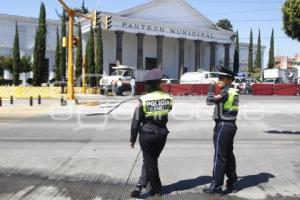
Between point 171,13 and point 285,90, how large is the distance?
76.4ft

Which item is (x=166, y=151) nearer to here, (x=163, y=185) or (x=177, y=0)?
(x=163, y=185)

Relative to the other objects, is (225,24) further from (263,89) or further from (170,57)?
(263,89)

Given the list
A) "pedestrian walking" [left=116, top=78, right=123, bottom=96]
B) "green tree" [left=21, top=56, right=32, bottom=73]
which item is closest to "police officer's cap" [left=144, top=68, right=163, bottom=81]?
"pedestrian walking" [left=116, top=78, right=123, bottom=96]

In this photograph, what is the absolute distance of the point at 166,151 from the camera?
10.7 m

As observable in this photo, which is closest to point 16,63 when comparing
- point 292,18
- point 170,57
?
point 170,57

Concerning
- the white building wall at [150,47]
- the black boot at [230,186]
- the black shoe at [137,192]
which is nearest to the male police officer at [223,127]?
the black boot at [230,186]

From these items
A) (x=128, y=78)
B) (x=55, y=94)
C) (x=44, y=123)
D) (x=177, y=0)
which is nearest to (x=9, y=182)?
(x=44, y=123)

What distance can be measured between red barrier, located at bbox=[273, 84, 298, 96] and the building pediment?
21.4 m

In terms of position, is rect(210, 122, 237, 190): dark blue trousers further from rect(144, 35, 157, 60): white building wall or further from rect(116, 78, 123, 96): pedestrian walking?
rect(144, 35, 157, 60): white building wall

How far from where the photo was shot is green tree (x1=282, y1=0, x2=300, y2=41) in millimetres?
15000

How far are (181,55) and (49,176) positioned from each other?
55889mm

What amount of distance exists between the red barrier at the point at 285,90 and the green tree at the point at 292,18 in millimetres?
29676

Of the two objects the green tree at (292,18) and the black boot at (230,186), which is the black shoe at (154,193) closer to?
the black boot at (230,186)

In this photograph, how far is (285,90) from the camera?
45.1 meters
